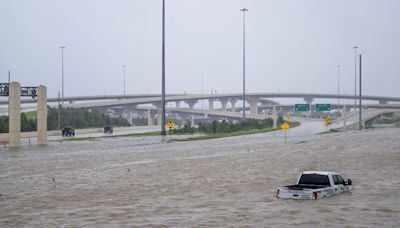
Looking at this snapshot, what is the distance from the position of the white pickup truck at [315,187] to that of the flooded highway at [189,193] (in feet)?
1.15

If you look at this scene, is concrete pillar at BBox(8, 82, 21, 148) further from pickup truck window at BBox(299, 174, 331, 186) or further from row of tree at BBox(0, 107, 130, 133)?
pickup truck window at BBox(299, 174, 331, 186)

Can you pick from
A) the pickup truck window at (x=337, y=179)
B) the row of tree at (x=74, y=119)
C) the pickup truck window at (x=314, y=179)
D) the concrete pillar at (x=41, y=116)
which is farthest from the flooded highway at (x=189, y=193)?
the row of tree at (x=74, y=119)

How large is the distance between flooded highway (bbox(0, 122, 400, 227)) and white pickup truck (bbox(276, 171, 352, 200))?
351 mm

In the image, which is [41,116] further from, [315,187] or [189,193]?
[315,187]

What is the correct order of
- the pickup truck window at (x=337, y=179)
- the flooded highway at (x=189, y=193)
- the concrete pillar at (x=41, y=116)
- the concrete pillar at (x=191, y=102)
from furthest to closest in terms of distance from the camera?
the concrete pillar at (x=191, y=102)
the concrete pillar at (x=41, y=116)
the pickup truck window at (x=337, y=179)
the flooded highway at (x=189, y=193)

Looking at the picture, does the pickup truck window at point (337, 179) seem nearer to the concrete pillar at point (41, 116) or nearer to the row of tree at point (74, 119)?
the concrete pillar at point (41, 116)

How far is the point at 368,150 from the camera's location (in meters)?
44.5

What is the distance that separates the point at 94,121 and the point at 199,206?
9585 centimetres

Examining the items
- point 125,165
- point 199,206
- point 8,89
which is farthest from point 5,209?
point 8,89

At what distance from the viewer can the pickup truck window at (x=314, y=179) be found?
20.7 meters

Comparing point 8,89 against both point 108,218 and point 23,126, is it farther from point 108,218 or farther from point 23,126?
point 108,218

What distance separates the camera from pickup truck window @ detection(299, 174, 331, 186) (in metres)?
20.7

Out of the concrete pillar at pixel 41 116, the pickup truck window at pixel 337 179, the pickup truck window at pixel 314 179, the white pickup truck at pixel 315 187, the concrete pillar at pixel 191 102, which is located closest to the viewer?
the white pickup truck at pixel 315 187

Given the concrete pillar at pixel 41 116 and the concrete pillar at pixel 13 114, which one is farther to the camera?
the concrete pillar at pixel 41 116
